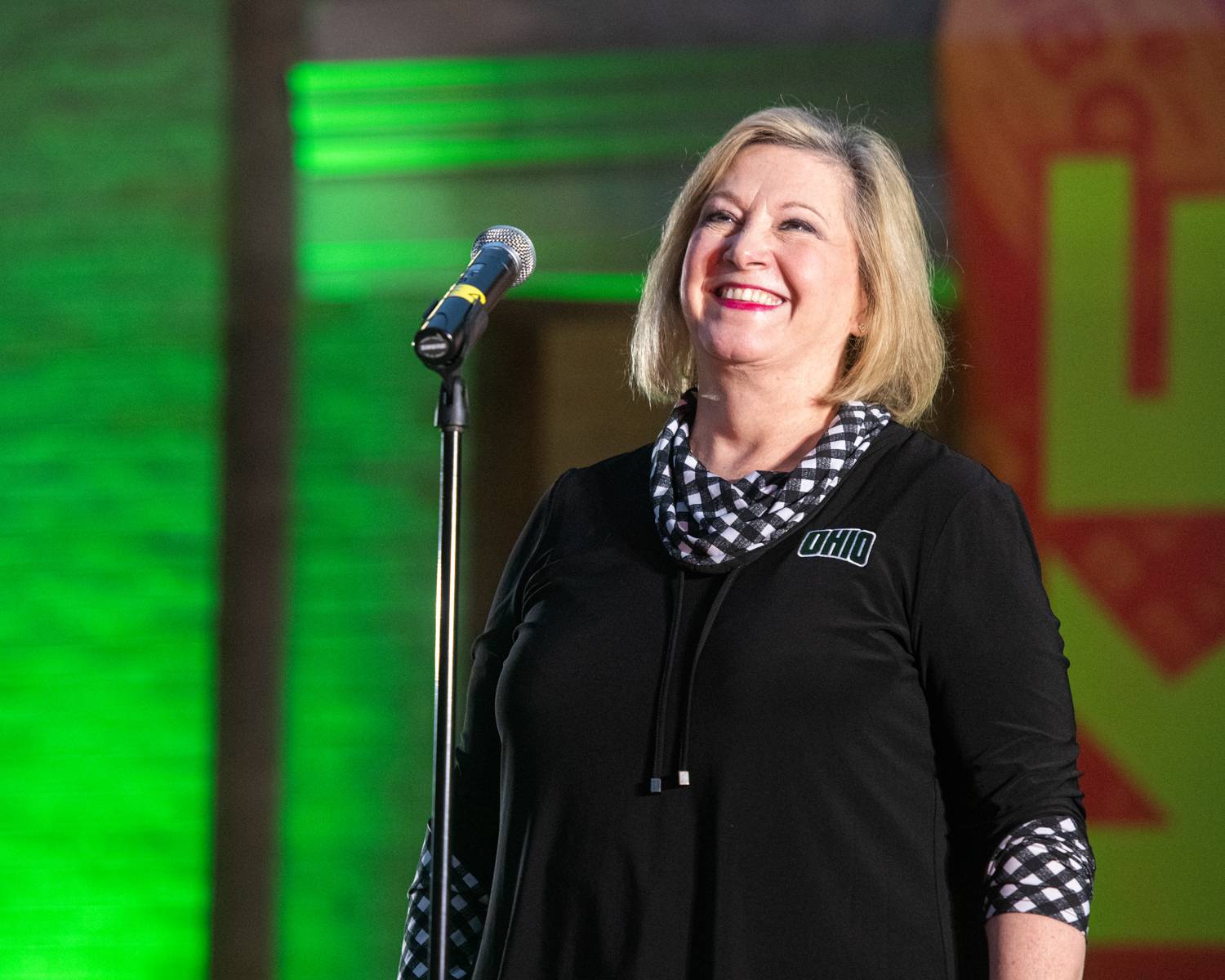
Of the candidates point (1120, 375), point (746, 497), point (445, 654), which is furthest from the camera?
point (1120, 375)

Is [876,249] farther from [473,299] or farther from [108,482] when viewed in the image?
[108,482]

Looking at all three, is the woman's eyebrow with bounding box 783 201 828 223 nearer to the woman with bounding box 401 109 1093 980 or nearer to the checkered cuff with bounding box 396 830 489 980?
the woman with bounding box 401 109 1093 980

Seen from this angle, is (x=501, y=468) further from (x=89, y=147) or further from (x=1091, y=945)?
(x=1091, y=945)

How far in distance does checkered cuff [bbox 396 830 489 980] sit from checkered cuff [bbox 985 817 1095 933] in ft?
1.89

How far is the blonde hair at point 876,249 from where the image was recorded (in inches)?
59.4

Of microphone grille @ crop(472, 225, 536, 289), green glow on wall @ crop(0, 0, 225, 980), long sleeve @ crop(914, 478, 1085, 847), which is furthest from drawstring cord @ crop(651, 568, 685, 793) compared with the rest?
green glow on wall @ crop(0, 0, 225, 980)

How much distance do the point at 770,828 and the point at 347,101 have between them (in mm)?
2275

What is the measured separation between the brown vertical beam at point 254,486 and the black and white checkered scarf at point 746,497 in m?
1.73

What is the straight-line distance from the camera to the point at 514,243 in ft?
4.36

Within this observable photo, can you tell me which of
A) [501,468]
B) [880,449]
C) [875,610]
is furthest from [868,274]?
[501,468]

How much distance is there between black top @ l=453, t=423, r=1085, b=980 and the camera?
1242mm

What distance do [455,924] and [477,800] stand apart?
0.14 meters

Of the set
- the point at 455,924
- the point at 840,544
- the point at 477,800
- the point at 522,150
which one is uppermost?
the point at 522,150

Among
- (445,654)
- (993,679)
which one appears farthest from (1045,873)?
(445,654)
